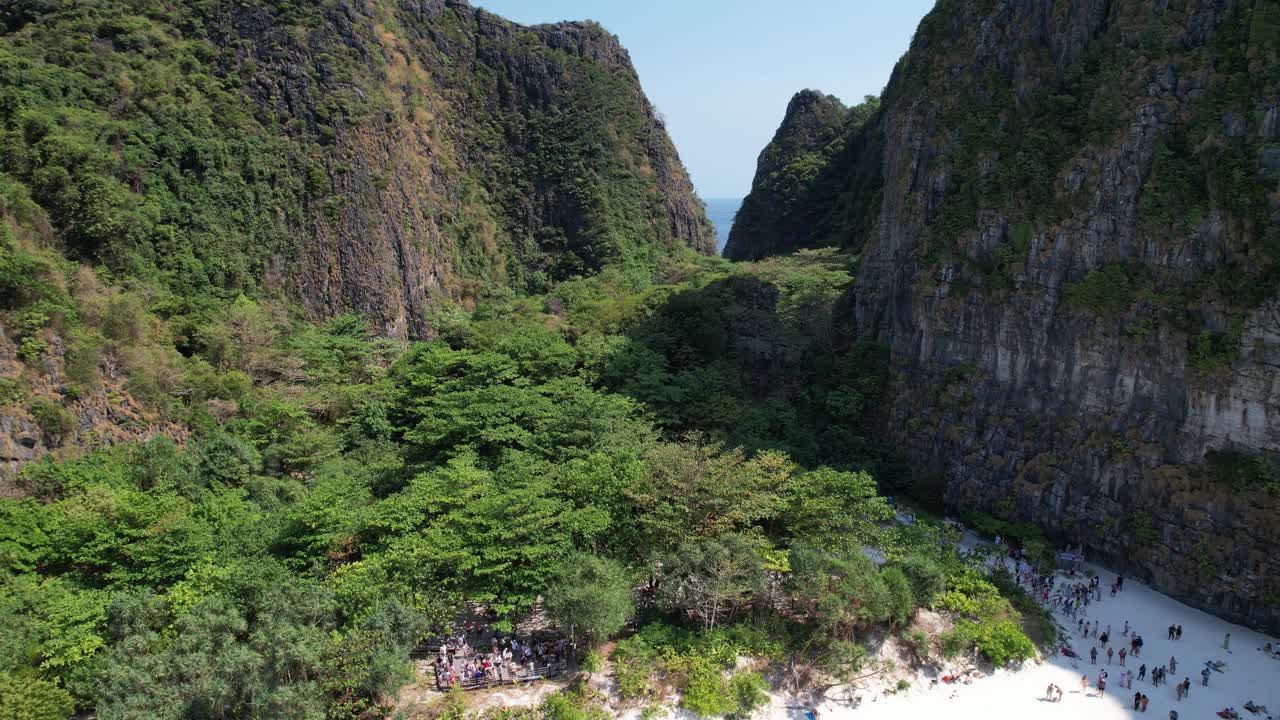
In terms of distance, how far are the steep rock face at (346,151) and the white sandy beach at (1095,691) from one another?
3821 centimetres

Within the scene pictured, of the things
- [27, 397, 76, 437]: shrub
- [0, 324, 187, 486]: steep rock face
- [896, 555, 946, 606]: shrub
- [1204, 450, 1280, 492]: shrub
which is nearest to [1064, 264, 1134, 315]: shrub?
[1204, 450, 1280, 492]: shrub

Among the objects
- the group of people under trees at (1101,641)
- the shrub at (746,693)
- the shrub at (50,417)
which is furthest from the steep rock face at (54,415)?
the group of people under trees at (1101,641)

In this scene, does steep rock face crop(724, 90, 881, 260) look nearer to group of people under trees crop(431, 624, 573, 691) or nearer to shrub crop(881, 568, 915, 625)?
shrub crop(881, 568, 915, 625)

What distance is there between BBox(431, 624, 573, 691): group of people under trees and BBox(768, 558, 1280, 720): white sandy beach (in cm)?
665

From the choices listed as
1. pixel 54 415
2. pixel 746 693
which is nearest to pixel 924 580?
pixel 746 693

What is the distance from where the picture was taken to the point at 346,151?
50375 millimetres

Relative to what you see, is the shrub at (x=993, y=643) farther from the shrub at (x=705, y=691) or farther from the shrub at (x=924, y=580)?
the shrub at (x=705, y=691)

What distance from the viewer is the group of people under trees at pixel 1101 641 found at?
70.6ft

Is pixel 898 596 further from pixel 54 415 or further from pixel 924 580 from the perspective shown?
pixel 54 415

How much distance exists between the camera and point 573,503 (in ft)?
79.3

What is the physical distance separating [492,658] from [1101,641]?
19850 mm

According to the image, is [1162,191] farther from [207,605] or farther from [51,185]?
[51,185]

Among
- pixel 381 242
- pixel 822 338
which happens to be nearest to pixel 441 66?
pixel 381 242

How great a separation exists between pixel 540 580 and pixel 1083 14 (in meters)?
35.0
